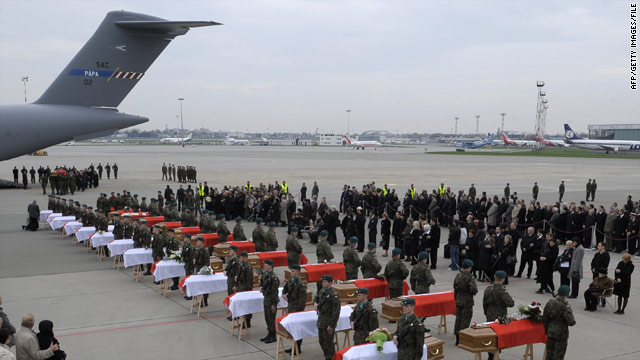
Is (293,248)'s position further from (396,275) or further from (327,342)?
(327,342)

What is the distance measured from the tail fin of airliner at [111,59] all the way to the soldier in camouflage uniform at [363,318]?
1374 cm

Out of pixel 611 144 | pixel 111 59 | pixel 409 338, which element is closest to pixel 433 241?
pixel 409 338

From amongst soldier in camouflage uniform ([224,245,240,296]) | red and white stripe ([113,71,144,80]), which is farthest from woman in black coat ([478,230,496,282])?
red and white stripe ([113,71,144,80])

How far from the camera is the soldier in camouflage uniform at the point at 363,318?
297 inches

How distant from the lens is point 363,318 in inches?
298

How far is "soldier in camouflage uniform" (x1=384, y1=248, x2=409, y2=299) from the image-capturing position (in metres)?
10.1

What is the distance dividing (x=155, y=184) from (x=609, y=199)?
101ft

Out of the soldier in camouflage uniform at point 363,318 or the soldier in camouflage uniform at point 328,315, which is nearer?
the soldier in camouflage uniform at point 363,318

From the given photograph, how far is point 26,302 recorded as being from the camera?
11266 millimetres

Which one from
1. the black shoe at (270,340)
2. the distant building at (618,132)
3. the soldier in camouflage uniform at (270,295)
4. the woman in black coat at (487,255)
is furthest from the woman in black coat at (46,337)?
the distant building at (618,132)

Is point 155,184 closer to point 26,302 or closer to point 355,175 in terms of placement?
point 355,175

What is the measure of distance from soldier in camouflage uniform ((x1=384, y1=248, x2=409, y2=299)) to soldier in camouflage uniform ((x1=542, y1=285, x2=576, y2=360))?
3.01 metres

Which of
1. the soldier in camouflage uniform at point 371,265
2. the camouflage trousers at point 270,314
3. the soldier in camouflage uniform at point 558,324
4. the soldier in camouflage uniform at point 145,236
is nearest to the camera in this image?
the soldier in camouflage uniform at point 558,324

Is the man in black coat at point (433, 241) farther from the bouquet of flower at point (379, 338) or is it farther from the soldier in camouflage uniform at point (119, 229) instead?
the soldier in camouflage uniform at point (119, 229)
